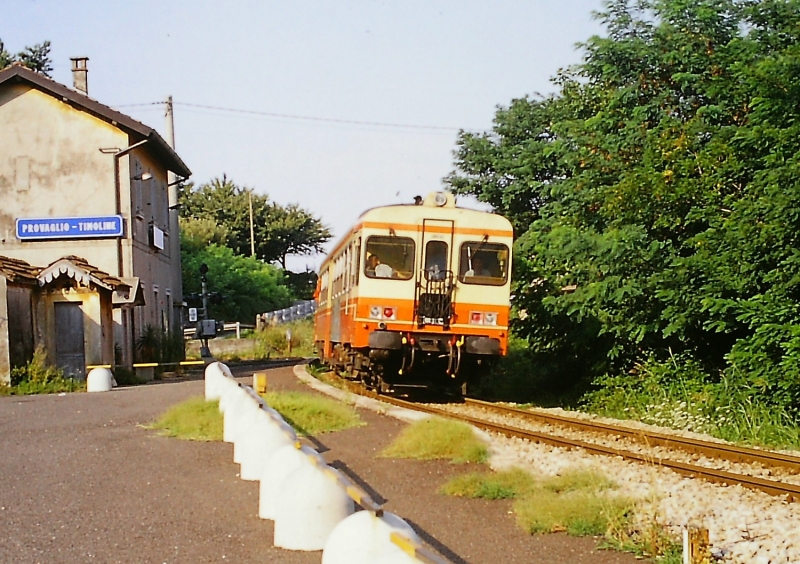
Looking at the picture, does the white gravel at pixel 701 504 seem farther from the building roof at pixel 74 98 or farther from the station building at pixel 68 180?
the building roof at pixel 74 98

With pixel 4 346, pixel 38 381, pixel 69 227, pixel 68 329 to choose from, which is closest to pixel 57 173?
pixel 69 227

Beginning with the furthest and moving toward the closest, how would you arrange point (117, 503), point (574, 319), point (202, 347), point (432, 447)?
point (202, 347) → point (574, 319) → point (432, 447) → point (117, 503)

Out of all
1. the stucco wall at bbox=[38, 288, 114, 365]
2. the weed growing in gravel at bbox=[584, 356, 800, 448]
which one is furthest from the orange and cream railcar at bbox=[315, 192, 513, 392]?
the stucco wall at bbox=[38, 288, 114, 365]

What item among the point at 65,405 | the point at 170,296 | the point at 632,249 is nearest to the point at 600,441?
the point at 632,249

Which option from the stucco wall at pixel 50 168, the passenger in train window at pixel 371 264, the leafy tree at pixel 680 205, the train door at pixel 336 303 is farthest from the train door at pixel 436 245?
the stucco wall at pixel 50 168

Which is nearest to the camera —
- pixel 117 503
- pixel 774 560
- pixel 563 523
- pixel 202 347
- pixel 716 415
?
pixel 774 560

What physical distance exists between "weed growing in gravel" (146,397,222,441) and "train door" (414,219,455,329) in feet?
13.3

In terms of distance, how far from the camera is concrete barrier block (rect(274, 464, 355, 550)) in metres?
5.71

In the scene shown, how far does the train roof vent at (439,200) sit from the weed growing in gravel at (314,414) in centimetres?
419

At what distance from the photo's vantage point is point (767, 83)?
40.5 feet

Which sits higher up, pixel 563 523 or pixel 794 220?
pixel 794 220

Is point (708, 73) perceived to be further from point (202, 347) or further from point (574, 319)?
point (202, 347)

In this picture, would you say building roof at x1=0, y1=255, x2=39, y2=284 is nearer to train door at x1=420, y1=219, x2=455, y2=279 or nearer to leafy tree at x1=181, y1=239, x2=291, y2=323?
train door at x1=420, y1=219, x2=455, y2=279

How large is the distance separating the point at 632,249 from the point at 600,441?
3.86m
